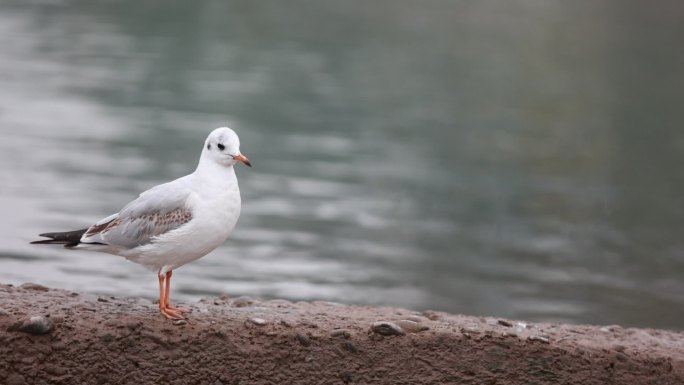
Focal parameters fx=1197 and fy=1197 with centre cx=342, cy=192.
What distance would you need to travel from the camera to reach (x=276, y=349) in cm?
698

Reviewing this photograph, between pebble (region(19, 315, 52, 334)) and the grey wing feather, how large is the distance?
1.75 ft

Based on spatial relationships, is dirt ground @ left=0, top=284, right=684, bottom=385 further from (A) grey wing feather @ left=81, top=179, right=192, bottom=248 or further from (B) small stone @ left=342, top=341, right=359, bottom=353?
(A) grey wing feather @ left=81, top=179, right=192, bottom=248

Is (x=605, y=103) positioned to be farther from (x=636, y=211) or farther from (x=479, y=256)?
(x=479, y=256)

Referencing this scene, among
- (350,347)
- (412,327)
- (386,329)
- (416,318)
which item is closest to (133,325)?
(350,347)

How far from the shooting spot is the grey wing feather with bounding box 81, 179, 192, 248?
258 inches

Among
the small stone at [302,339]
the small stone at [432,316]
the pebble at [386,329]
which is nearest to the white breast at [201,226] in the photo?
the small stone at [302,339]

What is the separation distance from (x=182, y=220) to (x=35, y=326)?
1.06m

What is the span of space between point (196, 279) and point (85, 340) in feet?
12.7

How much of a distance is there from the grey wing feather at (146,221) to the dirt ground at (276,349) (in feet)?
→ 1.76

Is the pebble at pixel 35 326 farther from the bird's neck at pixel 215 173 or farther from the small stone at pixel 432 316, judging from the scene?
the small stone at pixel 432 316

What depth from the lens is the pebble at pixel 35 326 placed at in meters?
6.71

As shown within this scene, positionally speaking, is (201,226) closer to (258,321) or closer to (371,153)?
(258,321)

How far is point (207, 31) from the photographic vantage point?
27250 millimetres

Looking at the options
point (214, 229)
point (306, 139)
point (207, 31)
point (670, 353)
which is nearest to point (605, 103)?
point (306, 139)
